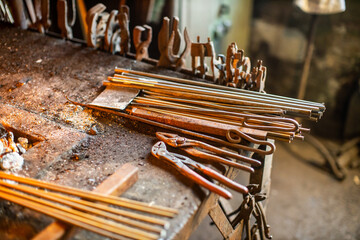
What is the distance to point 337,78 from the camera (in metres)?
5.56

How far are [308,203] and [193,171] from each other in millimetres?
3309

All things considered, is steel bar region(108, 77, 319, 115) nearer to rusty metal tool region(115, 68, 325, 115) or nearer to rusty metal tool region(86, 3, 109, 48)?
rusty metal tool region(115, 68, 325, 115)

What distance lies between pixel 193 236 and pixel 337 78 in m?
3.89

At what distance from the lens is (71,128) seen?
2.39 meters

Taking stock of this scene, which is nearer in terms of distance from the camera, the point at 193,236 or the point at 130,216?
the point at 130,216

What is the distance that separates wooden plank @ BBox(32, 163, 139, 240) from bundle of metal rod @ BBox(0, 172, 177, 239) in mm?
46

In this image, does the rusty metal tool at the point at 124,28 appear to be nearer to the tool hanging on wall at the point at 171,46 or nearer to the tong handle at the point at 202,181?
the tool hanging on wall at the point at 171,46

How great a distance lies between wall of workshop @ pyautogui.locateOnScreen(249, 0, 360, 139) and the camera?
530cm

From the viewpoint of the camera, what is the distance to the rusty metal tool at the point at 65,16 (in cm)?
335

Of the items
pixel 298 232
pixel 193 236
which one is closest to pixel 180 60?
pixel 193 236

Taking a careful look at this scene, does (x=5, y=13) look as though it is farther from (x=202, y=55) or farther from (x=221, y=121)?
(x=221, y=121)

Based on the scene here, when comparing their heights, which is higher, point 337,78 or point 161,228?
point 161,228

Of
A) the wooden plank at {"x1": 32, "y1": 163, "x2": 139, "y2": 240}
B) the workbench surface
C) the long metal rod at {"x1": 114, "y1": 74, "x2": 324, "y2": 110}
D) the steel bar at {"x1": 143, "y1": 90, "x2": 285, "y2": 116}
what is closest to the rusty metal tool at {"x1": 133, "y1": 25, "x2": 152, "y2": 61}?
the workbench surface

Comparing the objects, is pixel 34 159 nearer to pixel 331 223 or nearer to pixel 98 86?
pixel 98 86
